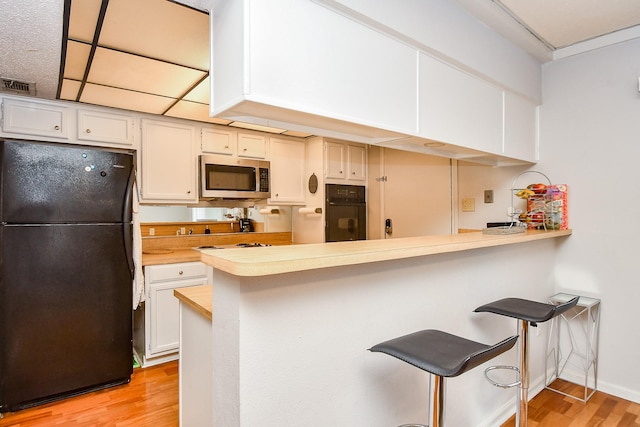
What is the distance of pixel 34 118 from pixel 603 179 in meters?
4.25

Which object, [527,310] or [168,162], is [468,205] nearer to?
[527,310]

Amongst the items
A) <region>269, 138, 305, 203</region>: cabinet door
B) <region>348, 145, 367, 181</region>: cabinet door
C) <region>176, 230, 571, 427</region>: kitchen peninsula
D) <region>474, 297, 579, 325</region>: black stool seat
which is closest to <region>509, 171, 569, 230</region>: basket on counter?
<region>176, 230, 571, 427</region>: kitchen peninsula

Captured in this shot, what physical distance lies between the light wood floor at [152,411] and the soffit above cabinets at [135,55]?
78.1 inches

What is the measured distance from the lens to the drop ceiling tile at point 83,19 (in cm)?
159

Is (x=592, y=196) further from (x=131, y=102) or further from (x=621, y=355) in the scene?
(x=131, y=102)

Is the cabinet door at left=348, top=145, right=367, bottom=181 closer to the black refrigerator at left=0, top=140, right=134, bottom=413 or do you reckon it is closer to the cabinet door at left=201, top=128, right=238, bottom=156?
the cabinet door at left=201, top=128, right=238, bottom=156

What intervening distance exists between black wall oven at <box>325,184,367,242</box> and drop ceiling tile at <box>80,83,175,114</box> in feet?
6.01

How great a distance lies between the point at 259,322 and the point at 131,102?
2.53 m

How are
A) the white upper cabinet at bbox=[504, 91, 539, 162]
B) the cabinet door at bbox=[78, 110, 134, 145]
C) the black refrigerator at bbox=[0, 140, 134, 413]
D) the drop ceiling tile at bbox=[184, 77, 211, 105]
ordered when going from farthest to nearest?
the cabinet door at bbox=[78, 110, 134, 145] → the drop ceiling tile at bbox=[184, 77, 211, 105] → the white upper cabinet at bbox=[504, 91, 539, 162] → the black refrigerator at bbox=[0, 140, 134, 413]

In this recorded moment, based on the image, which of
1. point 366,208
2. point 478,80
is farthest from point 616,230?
point 366,208

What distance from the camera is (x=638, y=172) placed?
2.36 meters

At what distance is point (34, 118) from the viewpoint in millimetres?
2672

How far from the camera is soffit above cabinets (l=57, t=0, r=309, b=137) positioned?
1669 millimetres

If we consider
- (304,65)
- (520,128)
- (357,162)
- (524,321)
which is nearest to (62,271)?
(304,65)
